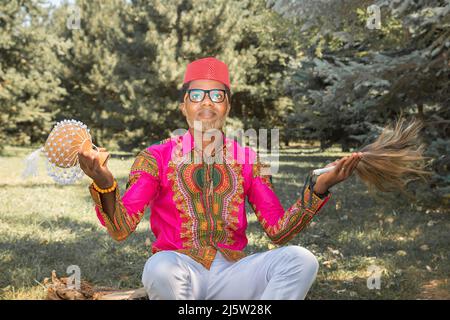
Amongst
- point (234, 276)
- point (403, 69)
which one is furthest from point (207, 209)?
point (403, 69)

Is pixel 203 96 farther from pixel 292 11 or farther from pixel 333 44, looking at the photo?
pixel 333 44

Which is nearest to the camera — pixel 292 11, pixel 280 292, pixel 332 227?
pixel 280 292

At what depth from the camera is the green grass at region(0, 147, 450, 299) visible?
16.8 ft

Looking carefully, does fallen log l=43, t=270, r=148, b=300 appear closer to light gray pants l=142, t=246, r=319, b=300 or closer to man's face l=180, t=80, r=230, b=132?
light gray pants l=142, t=246, r=319, b=300

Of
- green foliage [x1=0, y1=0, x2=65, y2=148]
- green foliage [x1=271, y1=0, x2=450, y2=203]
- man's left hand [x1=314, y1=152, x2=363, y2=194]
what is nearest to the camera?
man's left hand [x1=314, y1=152, x2=363, y2=194]

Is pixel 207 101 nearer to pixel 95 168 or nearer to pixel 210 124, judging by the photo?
pixel 210 124

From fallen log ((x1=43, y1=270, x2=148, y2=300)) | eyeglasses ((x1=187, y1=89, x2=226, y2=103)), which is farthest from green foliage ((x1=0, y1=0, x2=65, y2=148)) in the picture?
eyeglasses ((x1=187, y1=89, x2=226, y2=103))

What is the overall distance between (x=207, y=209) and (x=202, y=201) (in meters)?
0.06

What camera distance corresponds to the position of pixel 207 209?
2.99 metres

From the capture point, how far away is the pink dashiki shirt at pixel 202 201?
113 inches

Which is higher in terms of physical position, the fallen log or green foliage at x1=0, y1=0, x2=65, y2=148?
green foliage at x1=0, y1=0, x2=65, y2=148

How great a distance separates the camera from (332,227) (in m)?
7.79

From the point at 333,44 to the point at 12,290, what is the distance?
15977 millimetres

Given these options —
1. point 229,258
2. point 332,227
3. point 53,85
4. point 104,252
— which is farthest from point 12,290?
point 53,85
